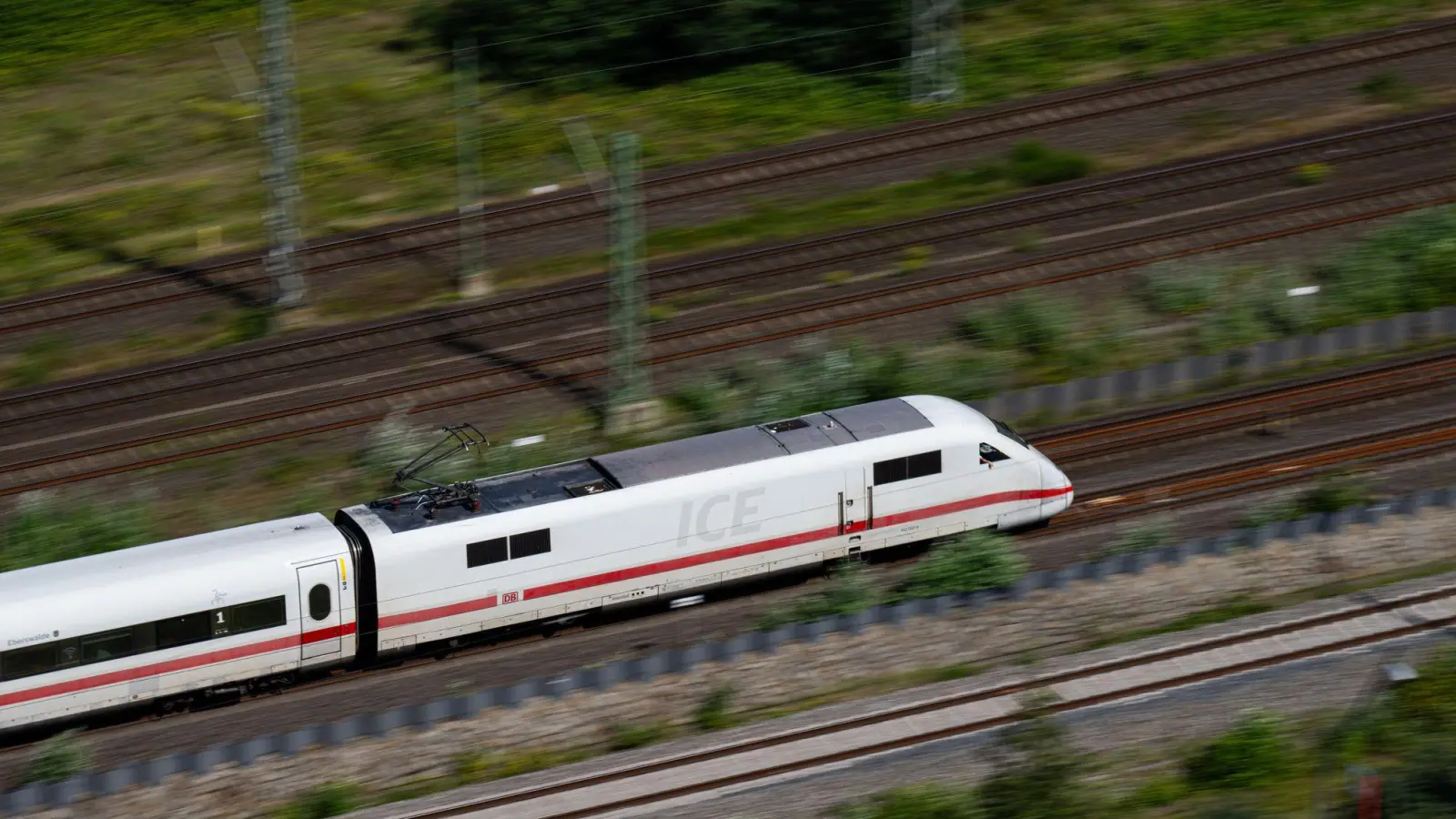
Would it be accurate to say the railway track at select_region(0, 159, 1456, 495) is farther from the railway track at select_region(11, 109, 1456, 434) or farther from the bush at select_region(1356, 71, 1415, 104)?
the bush at select_region(1356, 71, 1415, 104)

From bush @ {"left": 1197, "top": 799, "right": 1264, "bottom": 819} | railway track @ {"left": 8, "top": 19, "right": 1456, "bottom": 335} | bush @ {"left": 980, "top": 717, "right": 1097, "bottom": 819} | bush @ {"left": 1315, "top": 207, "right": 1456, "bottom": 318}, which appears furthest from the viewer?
railway track @ {"left": 8, "top": 19, "right": 1456, "bottom": 335}

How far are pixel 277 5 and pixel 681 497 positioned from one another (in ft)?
62.5

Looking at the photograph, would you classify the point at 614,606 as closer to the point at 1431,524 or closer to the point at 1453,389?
the point at 1431,524

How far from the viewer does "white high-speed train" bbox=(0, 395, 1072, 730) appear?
28.3m

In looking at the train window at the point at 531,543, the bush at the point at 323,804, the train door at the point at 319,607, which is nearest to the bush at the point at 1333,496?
the train window at the point at 531,543

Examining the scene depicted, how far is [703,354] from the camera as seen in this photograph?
144 ft

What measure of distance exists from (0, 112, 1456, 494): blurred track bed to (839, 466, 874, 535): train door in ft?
41.2

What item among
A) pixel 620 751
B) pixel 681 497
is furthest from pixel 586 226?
pixel 620 751

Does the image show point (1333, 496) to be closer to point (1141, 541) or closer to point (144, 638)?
point (1141, 541)

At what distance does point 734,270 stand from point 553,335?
5.52m

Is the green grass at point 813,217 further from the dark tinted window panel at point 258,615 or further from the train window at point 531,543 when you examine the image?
the dark tinted window panel at point 258,615

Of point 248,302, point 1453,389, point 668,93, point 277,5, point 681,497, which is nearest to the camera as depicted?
point 681,497

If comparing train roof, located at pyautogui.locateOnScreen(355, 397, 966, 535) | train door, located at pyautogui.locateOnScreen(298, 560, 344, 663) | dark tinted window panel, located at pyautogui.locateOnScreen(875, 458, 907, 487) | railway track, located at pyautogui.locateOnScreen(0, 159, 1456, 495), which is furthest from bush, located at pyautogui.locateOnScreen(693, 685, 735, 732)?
railway track, located at pyautogui.locateOnScreen(0, 159, 1456, 495)

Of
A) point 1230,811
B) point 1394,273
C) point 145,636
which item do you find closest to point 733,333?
point 1394,273
